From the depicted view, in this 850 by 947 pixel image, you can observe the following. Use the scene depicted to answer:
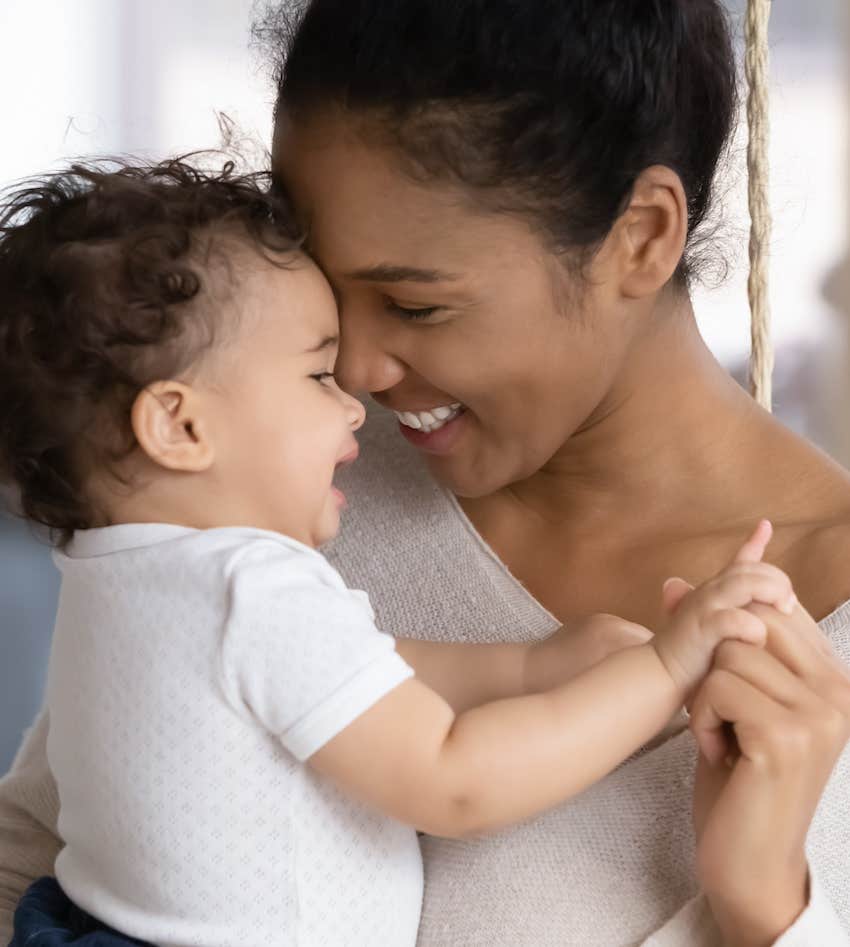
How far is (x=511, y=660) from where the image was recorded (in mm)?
1209

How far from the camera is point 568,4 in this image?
116 cm

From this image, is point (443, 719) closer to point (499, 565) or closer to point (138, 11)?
point (499, 565)

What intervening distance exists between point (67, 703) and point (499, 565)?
436 millimetres

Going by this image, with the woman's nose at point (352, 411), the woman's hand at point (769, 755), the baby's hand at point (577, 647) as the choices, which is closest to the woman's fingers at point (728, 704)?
the woman's hand at point (769, 755)

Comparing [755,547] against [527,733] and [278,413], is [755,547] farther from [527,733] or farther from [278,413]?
[278,413]

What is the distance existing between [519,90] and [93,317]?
1.23 ft

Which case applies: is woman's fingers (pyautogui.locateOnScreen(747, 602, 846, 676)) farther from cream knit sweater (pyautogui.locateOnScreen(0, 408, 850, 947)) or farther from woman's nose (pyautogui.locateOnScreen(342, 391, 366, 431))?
woman's nose (pyautogui.locateOnScreen(342, 391, 366, 431))

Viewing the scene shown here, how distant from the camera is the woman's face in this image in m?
1.18

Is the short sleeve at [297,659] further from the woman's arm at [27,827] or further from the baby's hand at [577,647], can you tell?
the woman's arm at [27,827]

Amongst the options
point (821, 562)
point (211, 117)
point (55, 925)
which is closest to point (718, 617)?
point (821, 562)

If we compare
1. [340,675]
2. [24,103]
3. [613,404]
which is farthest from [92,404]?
[24,103]

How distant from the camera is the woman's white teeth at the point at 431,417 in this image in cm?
131

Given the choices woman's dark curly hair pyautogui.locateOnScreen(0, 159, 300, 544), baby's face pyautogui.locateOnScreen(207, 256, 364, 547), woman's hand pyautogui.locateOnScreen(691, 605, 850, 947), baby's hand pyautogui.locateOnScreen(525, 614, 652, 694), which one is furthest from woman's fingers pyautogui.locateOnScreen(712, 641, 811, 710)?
woman's dark curly hair pyautogui.locateOnScreen(0, 159, 300, 544)

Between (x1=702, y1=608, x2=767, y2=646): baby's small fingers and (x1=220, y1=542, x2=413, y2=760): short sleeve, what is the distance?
0.21 meters
